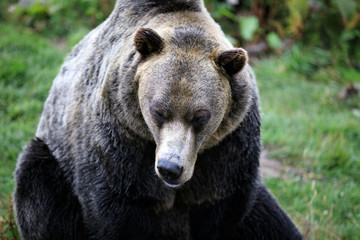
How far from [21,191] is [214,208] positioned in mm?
1923

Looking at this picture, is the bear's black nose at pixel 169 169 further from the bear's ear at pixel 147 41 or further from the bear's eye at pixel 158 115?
the bear's ear at pixel 147 41

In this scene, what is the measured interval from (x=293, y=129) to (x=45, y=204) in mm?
4508

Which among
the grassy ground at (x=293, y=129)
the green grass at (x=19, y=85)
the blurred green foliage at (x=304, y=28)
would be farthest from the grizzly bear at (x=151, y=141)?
the blurred green foliage at (x=304, y=28)

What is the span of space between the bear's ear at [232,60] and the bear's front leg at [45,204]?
7.07 ft

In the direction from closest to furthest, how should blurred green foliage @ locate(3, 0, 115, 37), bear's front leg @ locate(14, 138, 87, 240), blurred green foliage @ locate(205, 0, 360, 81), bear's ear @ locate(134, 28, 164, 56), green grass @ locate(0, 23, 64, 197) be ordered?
bear's ear @ locate(134, 28, 164, 56) < bear's front leg @ locate(14, 138, 87, 240) < green grass @ locate(0, 23, 64, 197) < blurred green foliage @ locate(205, 0, 360, 81) < blurred green foliage @ locate(3, 0, 115, 37)

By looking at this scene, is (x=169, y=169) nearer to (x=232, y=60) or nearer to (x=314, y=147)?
(x=232, y=60)

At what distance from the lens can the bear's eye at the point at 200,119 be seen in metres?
3.30

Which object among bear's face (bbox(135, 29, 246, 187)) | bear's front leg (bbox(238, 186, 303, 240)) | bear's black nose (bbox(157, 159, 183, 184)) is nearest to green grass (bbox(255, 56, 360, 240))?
bear's front leg (bbox(238, 186, 303, 240))

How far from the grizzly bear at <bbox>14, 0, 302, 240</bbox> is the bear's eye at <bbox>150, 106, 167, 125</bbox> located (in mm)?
14

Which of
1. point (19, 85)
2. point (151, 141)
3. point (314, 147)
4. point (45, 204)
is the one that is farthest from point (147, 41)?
point (19, 85)

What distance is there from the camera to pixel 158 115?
3326mm

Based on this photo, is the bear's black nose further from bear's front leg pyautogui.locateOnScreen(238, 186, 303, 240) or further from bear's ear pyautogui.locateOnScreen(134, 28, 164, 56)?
bear's front leg pyautogui.locateOnScreen(238, 186, 303, 240)

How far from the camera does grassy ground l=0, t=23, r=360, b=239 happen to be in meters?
5.91

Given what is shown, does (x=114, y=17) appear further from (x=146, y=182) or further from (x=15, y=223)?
(x=15, y=223)
